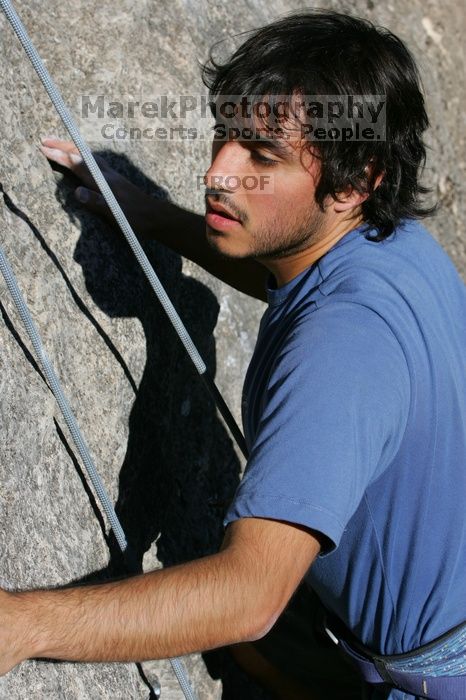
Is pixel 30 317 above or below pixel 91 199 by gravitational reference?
below

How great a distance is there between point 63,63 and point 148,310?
2.70ft

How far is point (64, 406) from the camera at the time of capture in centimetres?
217

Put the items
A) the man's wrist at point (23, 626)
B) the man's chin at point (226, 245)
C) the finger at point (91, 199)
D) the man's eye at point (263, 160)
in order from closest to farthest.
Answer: the man's wrist at point (23, 626), the man's eye at point (263, 160), the man's chin at point (226, 245), the finger at point (91, 199)

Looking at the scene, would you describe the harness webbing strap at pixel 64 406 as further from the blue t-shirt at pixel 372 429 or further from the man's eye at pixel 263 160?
the man's eye at pixel 263 160

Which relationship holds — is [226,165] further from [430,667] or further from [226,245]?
[430,667]

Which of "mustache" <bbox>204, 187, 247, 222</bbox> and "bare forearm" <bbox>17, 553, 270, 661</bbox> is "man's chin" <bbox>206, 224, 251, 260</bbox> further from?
"bare forearm" <bbox>17, 553, 270, 661</bbox>

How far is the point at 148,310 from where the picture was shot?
271 cm

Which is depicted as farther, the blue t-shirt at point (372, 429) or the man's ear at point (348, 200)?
the man's ear at point (348, 200)

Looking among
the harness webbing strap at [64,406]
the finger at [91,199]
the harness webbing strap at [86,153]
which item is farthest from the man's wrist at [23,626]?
the finger at [91,199]

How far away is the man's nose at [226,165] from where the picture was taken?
2.09 m

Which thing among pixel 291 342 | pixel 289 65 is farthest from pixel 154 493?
pixel 289 65

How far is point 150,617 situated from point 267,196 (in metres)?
0.96

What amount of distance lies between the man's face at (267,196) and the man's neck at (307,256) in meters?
0.02

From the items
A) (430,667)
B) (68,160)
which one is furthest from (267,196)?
(430,667)
